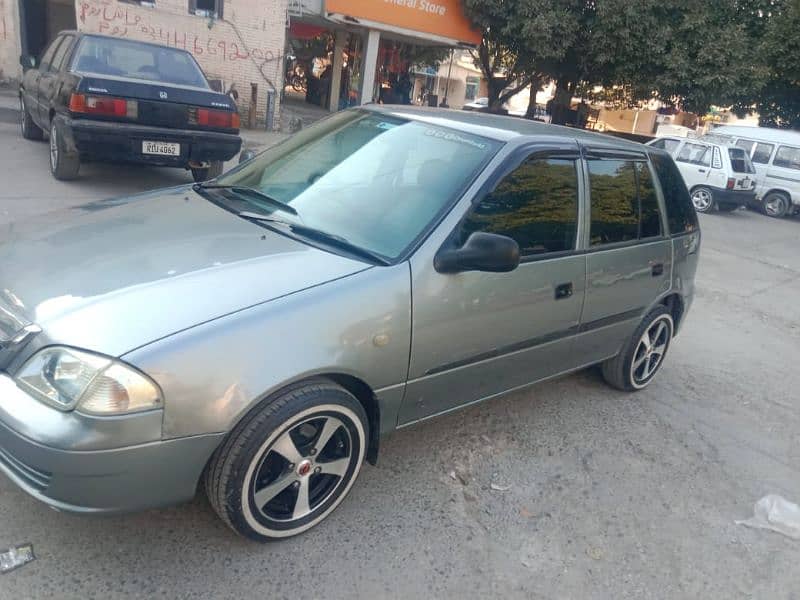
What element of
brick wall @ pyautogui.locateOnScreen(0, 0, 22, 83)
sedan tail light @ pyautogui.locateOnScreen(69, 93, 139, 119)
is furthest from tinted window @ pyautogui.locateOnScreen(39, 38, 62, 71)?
brick wall @ pyautogui.locateOnScreen(0, 0, 22, 83)

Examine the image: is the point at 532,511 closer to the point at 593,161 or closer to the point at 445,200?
the point at 445,200

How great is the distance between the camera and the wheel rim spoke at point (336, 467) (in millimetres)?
2641

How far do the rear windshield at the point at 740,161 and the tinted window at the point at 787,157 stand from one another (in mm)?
1102

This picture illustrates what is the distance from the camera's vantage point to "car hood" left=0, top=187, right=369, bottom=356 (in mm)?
2180

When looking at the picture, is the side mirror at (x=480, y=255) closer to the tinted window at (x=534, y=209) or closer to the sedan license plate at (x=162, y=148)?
the tinted window at (x=534, y=209)

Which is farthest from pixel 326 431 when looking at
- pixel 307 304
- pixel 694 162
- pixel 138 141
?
pixel 694 162

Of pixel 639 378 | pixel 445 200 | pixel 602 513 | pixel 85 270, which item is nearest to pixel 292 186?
pixel 445 200

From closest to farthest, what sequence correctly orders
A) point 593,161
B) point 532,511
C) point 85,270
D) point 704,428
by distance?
point 85,270 < point 532,511 < point 593,161 < point 704,428

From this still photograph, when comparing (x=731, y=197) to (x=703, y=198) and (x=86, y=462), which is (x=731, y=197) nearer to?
(x=703, y=198)

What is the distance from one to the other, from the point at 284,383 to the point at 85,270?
0.91 metres

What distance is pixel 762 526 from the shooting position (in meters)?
3.21

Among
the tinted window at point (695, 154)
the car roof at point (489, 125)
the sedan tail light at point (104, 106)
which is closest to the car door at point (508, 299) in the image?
the car roof at point (489, 125)

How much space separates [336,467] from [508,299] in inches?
43.3

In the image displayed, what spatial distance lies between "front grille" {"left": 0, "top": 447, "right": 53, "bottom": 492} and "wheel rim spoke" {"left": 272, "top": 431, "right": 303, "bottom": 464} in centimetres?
75
